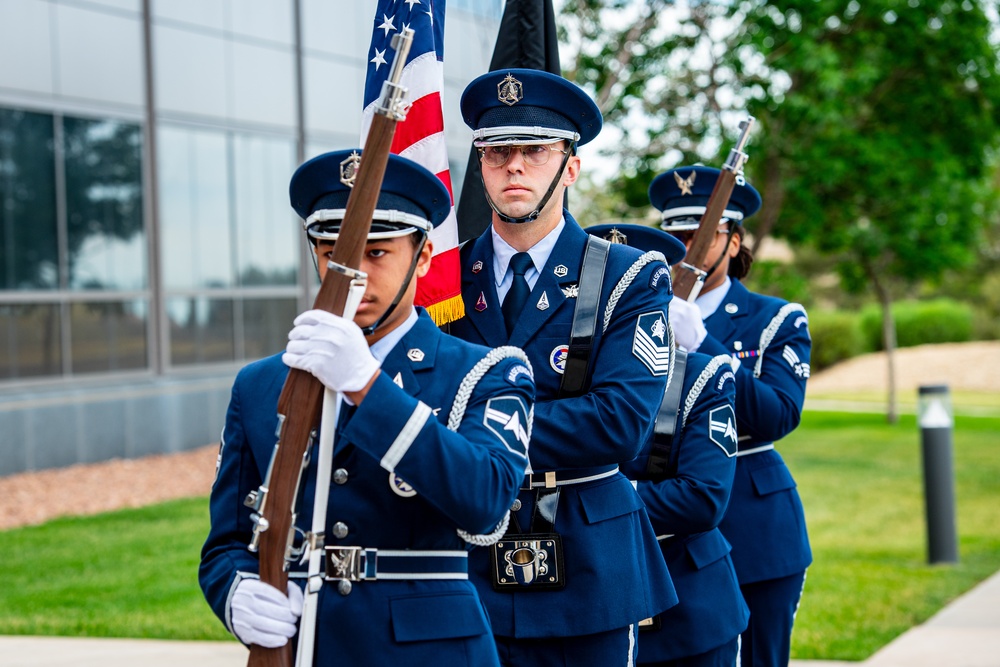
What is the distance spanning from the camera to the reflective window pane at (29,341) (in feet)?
40.3

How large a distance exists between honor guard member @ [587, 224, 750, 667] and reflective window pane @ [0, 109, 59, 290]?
9.88 meters

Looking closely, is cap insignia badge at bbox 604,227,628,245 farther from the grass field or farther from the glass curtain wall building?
the glass curtain wall building

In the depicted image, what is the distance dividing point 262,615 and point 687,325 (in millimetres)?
2123

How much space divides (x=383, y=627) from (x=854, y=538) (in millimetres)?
9419

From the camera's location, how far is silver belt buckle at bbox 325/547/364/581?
7.39 ft

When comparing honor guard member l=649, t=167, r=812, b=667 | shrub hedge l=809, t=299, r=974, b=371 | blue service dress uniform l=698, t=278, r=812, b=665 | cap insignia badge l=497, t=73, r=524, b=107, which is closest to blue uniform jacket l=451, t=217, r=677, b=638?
cap insignia badge l=497, t=73, r=524, b=107

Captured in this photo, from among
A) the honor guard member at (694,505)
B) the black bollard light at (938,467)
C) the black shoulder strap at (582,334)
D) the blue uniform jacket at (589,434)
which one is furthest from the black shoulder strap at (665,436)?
the black bollard light at (938,467)

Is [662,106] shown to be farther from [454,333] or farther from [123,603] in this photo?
[454,333]

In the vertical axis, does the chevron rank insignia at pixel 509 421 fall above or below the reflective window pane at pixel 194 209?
below

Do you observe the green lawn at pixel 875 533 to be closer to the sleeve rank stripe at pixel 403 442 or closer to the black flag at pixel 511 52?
the black flag at pixel 511 52

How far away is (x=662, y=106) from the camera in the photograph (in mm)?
13516

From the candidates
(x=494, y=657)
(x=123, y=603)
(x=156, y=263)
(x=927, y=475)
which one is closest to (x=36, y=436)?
(x=156, y=263)

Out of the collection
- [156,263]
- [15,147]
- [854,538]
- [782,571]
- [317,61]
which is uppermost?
[317,61]

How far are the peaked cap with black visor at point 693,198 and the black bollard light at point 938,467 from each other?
528cm
